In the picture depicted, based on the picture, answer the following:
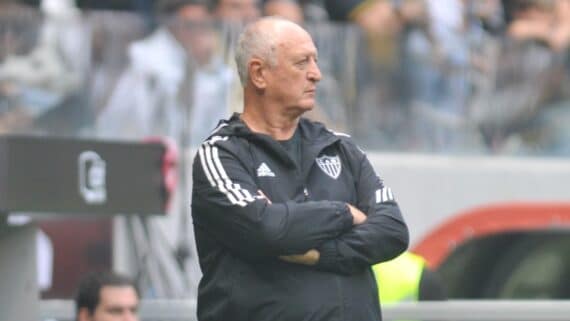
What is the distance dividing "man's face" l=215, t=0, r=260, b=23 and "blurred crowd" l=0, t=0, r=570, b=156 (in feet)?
0.03

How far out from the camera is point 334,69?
1020 centimetres

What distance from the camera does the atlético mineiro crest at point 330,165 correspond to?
14.6 feet

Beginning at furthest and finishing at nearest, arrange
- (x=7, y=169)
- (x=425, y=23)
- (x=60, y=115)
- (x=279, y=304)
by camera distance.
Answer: (x=425, y=23)
(x=60, y=115)
(x=7, y=169)
(x=279, y=304)

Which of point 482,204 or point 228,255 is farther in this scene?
point 482,204

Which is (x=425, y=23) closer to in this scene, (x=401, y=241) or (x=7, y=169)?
(x=7, y=169)

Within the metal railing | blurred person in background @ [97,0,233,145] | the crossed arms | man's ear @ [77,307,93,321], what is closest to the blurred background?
blurred person in background @ [97,0,233,145]

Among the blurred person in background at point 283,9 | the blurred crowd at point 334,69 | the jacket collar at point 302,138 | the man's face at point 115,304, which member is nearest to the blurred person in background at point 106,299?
the man's face at point 115,304

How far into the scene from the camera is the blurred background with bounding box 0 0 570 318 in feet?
30.9

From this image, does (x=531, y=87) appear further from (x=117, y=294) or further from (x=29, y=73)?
(x=117, y=294)

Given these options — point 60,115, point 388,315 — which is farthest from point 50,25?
point 388,315

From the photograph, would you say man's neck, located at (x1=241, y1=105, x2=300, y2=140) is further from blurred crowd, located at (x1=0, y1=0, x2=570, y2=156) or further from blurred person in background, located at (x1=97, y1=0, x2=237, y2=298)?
blurred person in background, located at (x1=97, y1=0, x2=237, y2=298)

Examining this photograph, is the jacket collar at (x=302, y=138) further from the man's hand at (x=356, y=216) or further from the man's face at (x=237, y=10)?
the man's face at (x=237, y=10)

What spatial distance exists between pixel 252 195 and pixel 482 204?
259 inches

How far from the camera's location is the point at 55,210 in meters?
6.10
